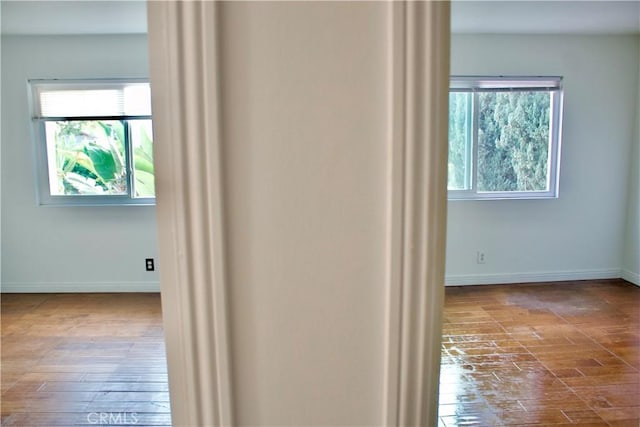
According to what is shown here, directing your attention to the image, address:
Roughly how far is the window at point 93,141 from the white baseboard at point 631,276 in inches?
174

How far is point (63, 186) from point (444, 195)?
13.5 ft

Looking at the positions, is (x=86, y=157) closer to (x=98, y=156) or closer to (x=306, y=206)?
(x=98, y=156)

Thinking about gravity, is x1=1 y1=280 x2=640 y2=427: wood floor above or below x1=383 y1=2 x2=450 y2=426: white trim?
below

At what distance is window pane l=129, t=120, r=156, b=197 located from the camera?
3768 millimetres

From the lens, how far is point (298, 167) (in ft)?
1.76

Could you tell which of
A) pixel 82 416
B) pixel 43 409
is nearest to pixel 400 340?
pixel 82 416

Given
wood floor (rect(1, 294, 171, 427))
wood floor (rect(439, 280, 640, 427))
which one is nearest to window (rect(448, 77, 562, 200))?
wood floor (rect(439, 280, 640, 427))

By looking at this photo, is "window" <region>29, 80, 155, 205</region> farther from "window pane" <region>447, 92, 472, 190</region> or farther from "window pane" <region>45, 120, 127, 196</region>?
"window pane" <region>447, 92, 472, 190</region>

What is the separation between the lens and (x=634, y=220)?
4.01 m

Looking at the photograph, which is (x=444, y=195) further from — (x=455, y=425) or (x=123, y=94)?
(x=123, y=94)

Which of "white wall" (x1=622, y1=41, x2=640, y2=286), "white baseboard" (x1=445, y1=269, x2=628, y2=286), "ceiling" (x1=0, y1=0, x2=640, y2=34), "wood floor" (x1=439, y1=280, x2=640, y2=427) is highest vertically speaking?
"ceiling" (x1=0, y1=0, x2=640, y2=34)

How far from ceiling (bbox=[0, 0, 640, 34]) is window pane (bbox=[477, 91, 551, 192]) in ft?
1.92

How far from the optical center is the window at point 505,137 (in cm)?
385

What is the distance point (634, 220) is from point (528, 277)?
3.58 ft
